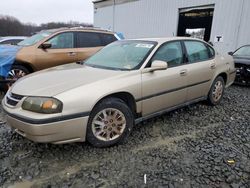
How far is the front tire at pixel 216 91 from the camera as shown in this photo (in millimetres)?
4959

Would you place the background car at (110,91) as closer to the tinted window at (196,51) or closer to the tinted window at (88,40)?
the tinted window at (196,51)

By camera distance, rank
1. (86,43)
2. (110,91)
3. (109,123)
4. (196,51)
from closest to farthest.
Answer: (110,91)
(109,123)
(196,51)
(86,43)

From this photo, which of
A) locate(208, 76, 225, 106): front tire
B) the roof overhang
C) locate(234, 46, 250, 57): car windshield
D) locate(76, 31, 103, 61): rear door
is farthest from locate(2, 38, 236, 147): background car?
the roof overhang

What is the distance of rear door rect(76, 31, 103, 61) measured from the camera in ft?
21.3

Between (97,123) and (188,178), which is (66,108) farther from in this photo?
(188,178)

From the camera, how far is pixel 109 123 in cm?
319

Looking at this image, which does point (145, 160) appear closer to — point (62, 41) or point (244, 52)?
point (62, 41)

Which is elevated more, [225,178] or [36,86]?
[36,86]

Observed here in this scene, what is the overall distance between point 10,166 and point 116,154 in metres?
1.29

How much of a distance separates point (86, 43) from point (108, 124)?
13.3 ft


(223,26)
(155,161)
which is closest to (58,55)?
(155,161)

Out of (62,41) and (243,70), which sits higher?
(62,41)

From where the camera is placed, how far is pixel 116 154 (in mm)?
3105

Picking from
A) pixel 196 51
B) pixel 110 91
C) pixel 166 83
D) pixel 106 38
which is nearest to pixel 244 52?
pixel 196 51
